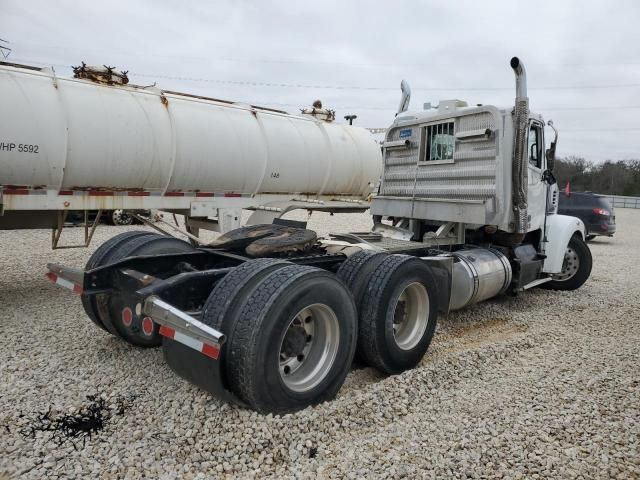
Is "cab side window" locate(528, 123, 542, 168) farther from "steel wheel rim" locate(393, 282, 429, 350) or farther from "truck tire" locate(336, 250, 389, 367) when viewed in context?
"truck tire" locate(336, 250, 389, 367)

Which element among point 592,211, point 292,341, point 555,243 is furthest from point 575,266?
point 592,211

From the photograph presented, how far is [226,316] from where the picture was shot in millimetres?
2961

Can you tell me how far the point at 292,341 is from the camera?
3.28 m

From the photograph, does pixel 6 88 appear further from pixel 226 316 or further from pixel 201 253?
pixel 226 316

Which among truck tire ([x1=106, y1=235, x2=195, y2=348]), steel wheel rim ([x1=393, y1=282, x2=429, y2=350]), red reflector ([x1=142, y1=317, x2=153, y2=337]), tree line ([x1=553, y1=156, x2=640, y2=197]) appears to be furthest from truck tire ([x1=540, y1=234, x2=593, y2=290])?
tree line ([x1=553, y1=156, x2=640, y2=197])

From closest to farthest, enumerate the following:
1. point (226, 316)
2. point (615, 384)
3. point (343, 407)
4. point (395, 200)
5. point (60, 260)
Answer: point (226, 316)
point (343, 407)
point (615, 384)
point (395, 200)
point (60, 260)

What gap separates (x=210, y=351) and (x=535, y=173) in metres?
5.35

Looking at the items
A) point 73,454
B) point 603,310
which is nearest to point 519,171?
point 603,310

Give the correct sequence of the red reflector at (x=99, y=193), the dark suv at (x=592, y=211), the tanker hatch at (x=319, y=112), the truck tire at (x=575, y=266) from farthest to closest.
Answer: the dark suv at (x=592, y=211), the tanker hatch at (x=319, y=112), the truck tire at (x=575, y=266), the red reflector at (x=99, y=193)

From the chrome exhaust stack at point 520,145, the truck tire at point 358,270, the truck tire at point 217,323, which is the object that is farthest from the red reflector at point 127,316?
the chrome exhaust stack at point 520,145

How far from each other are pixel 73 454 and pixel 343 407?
5.22ft

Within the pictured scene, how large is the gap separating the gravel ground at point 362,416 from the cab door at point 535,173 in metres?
1.93

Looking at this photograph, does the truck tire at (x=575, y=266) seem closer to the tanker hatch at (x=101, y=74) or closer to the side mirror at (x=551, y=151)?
the side mirror at (x=551, y=151)

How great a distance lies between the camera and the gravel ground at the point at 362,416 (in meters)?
2.61
